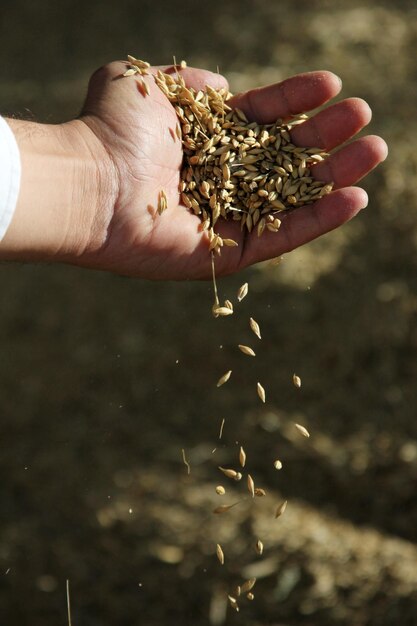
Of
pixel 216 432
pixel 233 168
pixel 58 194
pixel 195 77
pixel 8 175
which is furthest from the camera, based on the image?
pixel 216 432

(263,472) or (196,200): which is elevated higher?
(196,200)

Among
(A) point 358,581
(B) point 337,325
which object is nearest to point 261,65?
(B) point 337,325

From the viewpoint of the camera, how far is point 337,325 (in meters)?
3.60

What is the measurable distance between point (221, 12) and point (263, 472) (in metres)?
2.93

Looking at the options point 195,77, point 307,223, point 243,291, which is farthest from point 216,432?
point 195,77

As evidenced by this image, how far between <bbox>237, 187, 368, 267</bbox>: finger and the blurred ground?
1009 millimetres

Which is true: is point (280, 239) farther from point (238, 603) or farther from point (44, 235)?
point (238, 603)

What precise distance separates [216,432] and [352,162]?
1.41 meters

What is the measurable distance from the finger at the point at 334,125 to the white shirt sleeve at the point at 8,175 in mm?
960

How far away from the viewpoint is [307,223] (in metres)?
2.58

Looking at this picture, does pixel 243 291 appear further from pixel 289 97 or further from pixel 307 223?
pixel 289 97

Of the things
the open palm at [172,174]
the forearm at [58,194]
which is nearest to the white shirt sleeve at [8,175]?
the forearm at [58,194]

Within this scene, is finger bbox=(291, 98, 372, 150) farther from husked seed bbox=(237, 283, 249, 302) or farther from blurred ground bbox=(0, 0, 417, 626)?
blurred ground bbox=(0, 0, 417, 626)

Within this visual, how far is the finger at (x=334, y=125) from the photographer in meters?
2.62
